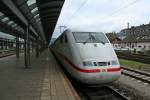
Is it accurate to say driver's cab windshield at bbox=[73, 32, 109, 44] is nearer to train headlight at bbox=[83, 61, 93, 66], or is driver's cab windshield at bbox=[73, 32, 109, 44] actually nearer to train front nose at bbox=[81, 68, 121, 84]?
train headlight at bbox=[83, 61, 93, 66]

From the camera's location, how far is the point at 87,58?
10586 millimetres

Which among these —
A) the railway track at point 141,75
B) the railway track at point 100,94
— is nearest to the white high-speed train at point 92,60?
the railway track at point 100,94

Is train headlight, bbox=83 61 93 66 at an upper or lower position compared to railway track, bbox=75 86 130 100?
upper

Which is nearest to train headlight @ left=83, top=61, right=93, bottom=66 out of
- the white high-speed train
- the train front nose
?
the white high-speed train

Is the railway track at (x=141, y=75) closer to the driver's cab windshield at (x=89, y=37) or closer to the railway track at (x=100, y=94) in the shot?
the railway track at (x=100, y=94)

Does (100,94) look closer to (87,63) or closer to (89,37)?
(87,63)

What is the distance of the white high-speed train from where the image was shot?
10.2m

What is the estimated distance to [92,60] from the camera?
10.5m

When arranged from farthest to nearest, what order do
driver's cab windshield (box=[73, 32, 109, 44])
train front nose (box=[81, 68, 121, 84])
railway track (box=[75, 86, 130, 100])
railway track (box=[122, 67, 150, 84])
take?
railway track (box=[122, 67, 150, 84])
driver's cab windshield (box=[73, 32, 109, 44])
railway track (box=[75, 86, 130, 100])
train front nose (box=[81, 68, 121, 84])

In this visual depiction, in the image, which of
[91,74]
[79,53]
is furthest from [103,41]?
[91,74]

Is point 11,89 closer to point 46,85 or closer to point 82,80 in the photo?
point 46,85

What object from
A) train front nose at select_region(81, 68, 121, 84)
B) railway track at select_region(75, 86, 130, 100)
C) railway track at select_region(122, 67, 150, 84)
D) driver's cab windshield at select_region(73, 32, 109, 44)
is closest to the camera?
train front nose at select_region(81, 68, 121, 84)

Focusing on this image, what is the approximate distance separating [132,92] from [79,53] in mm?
2785

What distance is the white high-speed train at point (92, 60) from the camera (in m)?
10.2
